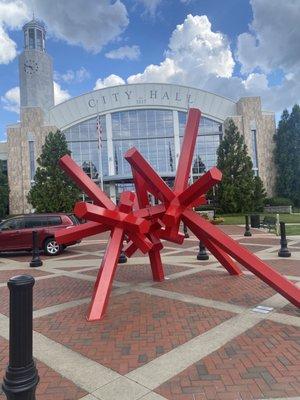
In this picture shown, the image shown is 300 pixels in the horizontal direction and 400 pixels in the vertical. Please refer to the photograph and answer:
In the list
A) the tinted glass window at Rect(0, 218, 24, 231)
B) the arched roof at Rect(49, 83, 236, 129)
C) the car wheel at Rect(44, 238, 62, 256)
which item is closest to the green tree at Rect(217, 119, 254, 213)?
the arched roof at Rect(49, 83, 236, 129)

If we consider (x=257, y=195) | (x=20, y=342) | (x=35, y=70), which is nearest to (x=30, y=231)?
(x=20, y=342)

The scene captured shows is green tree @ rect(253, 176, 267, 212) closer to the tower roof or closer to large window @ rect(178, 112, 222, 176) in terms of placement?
large window @ rect(178, 112, 222, 176)

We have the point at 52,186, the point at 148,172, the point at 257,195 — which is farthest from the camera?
the point at 257,195

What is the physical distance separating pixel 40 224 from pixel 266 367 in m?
12.6

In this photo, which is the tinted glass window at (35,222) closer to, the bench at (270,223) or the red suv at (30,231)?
the red suv at (30,231)

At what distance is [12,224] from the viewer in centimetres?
1513

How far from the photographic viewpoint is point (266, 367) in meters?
4.09

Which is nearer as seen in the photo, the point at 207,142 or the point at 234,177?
the point at 234,177

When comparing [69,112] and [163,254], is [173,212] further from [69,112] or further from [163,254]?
[69,112]

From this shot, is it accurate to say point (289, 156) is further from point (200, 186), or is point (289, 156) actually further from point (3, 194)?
point (200, 186)

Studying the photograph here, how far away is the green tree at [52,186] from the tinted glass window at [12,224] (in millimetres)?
22152

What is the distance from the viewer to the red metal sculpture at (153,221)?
636cm

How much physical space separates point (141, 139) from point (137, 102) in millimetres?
4833

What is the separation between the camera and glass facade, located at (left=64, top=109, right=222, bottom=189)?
4853 centimetres
